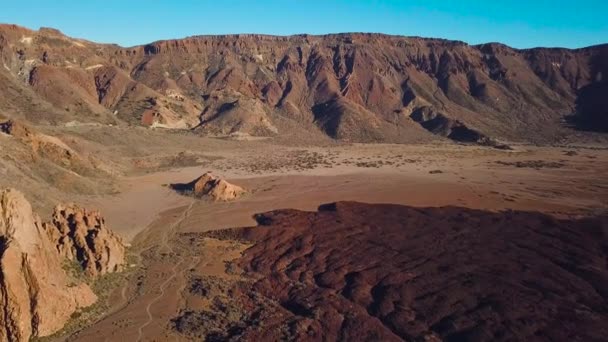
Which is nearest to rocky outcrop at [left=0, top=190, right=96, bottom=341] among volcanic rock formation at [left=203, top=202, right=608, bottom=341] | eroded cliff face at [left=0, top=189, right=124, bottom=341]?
eroded cliff face at [left=0, top=189, right=124, bottom=341]

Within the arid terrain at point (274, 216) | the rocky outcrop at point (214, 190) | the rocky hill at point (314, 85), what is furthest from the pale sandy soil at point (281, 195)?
the rocky hill at point (314, 85)

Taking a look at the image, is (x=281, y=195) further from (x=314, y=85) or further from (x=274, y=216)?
(x=314, y=85)

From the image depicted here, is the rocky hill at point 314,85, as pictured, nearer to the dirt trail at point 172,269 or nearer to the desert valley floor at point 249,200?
the desert valley floor at point 249,200

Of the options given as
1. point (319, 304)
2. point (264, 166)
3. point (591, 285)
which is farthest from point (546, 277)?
point (264, 166)

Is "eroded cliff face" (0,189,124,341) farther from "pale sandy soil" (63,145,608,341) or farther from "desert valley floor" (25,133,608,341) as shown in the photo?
"pale sandy soil" (63,145,608,341)

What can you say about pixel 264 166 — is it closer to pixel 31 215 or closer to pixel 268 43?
pixel 31 215

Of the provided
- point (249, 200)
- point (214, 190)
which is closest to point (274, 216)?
point (249, 200)

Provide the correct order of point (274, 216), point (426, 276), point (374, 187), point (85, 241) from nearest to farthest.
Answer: point (426, 276)
point (85, 241)
point (274, 216)
point (374, 187)
